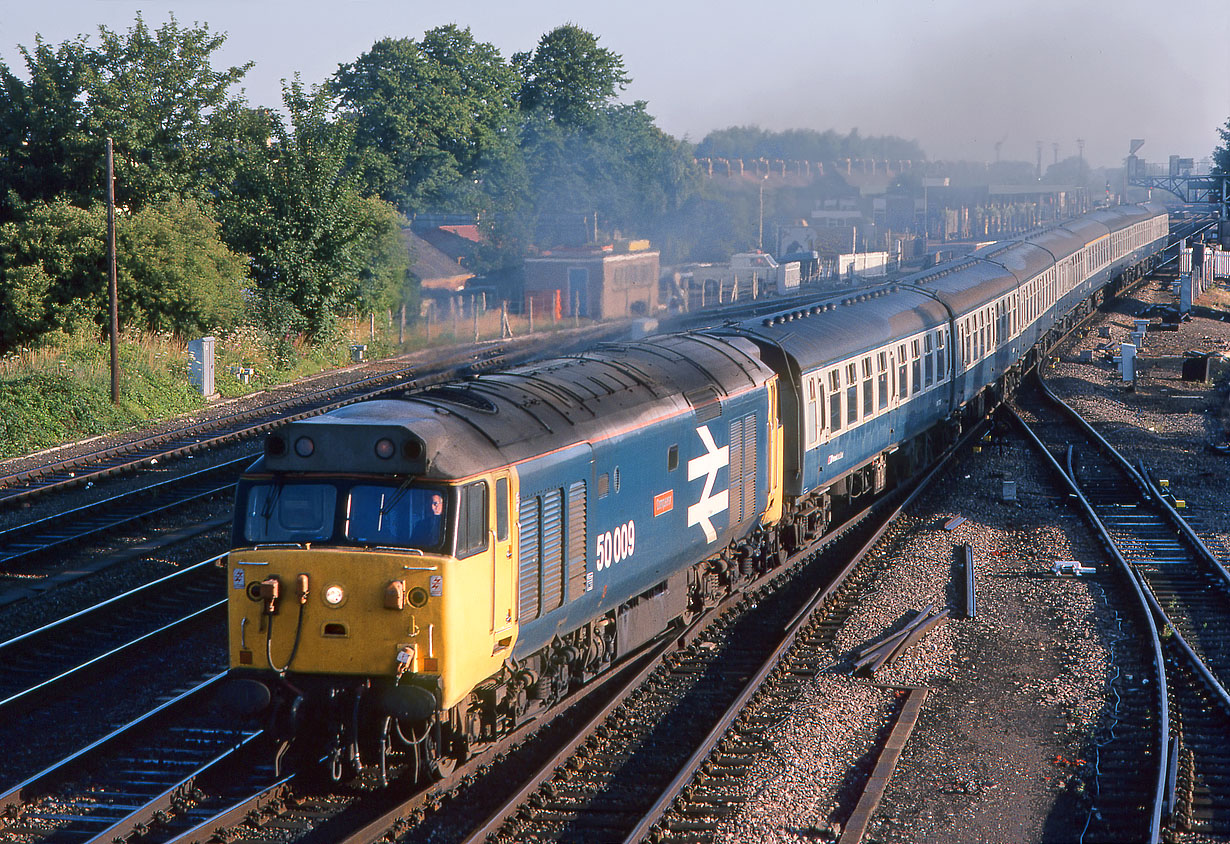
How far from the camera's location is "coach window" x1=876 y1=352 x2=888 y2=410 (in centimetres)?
1947

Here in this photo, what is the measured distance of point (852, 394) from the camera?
18.2m

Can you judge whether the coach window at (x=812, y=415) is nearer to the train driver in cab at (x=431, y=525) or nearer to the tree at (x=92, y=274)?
the train driver in cab at (x=431, y=525)

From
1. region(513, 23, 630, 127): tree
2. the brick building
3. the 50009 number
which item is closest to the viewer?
the 50009 number

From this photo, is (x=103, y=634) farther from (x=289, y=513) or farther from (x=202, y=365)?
(x=202, y=365)

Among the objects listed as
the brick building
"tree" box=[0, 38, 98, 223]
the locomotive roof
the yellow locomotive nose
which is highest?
"tree" box=[0, 38, 98, 223]

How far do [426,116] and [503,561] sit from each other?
2203 inches

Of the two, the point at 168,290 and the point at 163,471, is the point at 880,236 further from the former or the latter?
the point at 163,471

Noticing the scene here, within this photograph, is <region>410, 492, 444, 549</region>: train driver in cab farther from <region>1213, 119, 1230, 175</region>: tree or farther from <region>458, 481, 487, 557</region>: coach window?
<region>1213, 119, 1230, 175</region>: tree

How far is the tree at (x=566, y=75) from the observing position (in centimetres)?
7344

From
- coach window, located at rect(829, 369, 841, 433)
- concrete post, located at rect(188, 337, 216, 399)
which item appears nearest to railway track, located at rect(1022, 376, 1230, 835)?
coach window, located at rect(829, 369, 841, 433)

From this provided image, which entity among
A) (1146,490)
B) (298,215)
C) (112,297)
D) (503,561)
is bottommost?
(1146,490)

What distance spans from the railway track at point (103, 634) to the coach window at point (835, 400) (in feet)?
27.3

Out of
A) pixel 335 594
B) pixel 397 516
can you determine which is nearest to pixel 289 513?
pixel 335 594

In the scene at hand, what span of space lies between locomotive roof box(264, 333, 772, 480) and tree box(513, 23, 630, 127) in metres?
61.3
